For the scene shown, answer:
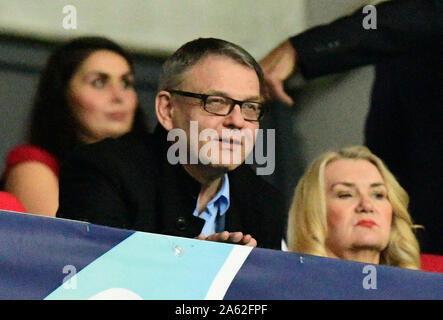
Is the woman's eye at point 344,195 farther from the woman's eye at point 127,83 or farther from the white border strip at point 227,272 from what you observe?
the woman's eye at point 127,83

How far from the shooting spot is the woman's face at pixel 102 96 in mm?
2844

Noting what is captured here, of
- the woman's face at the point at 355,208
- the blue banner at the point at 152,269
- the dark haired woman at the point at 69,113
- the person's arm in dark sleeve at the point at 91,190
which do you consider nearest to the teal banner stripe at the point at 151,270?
the blue banner at the point at 152,269

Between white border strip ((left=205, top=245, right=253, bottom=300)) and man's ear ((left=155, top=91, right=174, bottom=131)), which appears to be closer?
white border strip ((left=205, top=245, right=253, bottom=300))

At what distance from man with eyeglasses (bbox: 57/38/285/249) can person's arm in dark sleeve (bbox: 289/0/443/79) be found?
0.78 feet

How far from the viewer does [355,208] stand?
3.20 m

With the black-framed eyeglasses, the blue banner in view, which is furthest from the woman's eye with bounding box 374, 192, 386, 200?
the black-framed eyeglasses

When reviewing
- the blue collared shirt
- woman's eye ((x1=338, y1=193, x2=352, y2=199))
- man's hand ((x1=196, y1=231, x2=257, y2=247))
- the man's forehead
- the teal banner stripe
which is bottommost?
the teal banner stripe

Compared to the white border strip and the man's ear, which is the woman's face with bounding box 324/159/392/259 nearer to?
the white border strip

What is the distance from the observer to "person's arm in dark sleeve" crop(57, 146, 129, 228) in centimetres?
278

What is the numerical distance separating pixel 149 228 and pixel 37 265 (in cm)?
32

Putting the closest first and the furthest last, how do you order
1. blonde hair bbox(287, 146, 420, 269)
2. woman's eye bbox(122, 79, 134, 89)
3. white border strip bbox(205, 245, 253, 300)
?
white border strip bbox(205, 245, 253, 300) < woman's eye bbox(122, 79, 134, 89) < blonde hair bbox(287, 146, 420, 269)

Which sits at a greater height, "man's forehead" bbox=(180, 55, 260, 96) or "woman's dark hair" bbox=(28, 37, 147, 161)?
"man's forehead" bbox=(180, 55, 260, 96)

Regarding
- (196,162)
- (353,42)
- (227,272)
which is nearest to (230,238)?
(227,272)

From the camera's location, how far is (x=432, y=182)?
11.0ft
